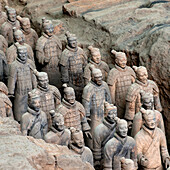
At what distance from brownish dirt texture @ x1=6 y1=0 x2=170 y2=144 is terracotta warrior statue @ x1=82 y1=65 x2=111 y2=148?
1312 mm

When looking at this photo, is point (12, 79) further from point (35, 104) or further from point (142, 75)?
point (142, 75)

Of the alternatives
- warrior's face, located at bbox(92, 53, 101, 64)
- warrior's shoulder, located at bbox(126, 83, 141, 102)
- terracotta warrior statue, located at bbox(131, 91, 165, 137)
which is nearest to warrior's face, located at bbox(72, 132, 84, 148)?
terracotta warrior statue, located at bbox(131, 91, 165, 137)

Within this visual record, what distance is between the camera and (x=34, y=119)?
809 centimetres

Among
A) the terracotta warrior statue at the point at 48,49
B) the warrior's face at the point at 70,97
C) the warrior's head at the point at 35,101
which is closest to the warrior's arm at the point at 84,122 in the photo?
the warrior's face at the point at 70,97

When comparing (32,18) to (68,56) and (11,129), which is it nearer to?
(68,56)

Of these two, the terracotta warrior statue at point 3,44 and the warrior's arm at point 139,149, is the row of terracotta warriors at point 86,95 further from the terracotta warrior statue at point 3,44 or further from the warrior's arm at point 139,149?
the terracotta warrior statue at point 3,44

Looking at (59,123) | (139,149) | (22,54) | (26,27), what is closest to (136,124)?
(139,149)

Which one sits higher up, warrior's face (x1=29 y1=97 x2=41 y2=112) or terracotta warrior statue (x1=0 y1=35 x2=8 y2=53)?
terracotta warrior statue (x1=0 y1=35 x2=8 y2=53)

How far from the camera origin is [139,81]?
9203 millimetres

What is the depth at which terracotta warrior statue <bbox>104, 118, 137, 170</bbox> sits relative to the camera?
7.73m

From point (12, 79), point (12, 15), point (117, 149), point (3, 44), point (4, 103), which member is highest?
point (12, 15)

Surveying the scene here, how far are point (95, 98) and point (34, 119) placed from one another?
1310mm

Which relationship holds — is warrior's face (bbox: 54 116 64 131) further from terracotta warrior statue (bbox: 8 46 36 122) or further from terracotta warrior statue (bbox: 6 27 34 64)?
terracotta warrior statue (bbox: 6 27 34 64)

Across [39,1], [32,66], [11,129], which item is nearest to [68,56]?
[32,66]
